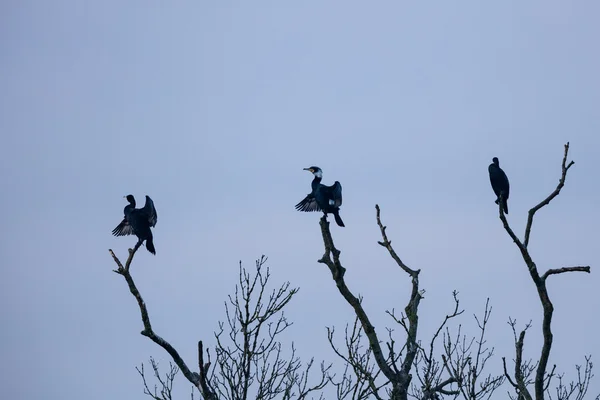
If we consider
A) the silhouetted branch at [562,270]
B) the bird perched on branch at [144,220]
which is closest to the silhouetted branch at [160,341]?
the silhouetted branch at [562,270]

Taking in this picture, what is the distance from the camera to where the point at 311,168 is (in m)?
14.9

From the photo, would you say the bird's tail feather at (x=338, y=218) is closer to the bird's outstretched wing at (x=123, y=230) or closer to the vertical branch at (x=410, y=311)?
the bird's outstretched wing at (x=123, y=230)

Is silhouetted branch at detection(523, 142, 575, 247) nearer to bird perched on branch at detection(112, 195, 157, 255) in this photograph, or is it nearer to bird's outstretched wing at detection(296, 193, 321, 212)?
bird perched on branch at detection(112, 195, 157, 255)

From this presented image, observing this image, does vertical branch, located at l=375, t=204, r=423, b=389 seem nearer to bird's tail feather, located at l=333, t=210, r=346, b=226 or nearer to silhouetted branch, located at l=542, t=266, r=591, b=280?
silhouetted branch, located at l=542, t=266, r=591, b=280

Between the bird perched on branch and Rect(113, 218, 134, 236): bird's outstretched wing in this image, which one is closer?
the bird perched on branch

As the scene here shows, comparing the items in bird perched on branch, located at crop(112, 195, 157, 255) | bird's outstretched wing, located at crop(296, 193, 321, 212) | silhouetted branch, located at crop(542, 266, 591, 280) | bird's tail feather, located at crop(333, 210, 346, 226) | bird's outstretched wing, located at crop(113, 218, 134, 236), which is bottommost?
silhouetted branch, located at crop(542, 266, 591, 280)

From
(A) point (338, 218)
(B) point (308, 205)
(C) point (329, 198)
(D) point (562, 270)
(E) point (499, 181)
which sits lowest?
(D) point (562, 270)

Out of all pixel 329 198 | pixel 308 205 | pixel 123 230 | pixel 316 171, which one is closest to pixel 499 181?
pixel 329 198

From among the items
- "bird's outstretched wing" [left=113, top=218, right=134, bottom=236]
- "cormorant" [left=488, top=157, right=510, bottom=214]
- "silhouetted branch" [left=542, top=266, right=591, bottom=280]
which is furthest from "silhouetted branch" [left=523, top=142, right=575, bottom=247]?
"bird's outstretched wing" [left=113, top=218, right=134, bottom=236]

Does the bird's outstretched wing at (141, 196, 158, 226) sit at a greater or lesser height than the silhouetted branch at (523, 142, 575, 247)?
greater

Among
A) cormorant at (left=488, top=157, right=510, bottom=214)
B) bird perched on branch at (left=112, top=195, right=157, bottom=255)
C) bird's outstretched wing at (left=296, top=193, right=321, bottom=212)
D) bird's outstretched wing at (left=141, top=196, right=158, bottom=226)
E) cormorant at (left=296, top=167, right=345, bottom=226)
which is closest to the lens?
bird perched on branch at (left=112, top=195, right=157, bottom=255)

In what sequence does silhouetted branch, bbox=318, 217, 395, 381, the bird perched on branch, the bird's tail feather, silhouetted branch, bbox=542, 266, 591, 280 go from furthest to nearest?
the bird's tail feather < the bird perched on branch < silhouetted branch, bbox=318, 217, 395, 381 < silhouetted branch, bbox=542, 266, 591, 280

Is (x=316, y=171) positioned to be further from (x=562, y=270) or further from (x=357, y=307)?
(x=562, y=270)

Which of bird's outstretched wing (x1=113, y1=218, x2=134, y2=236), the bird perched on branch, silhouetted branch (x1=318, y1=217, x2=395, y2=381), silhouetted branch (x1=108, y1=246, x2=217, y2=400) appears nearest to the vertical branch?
silhouetted branch (x1=318, y1=217, x2=395, y2=381)
